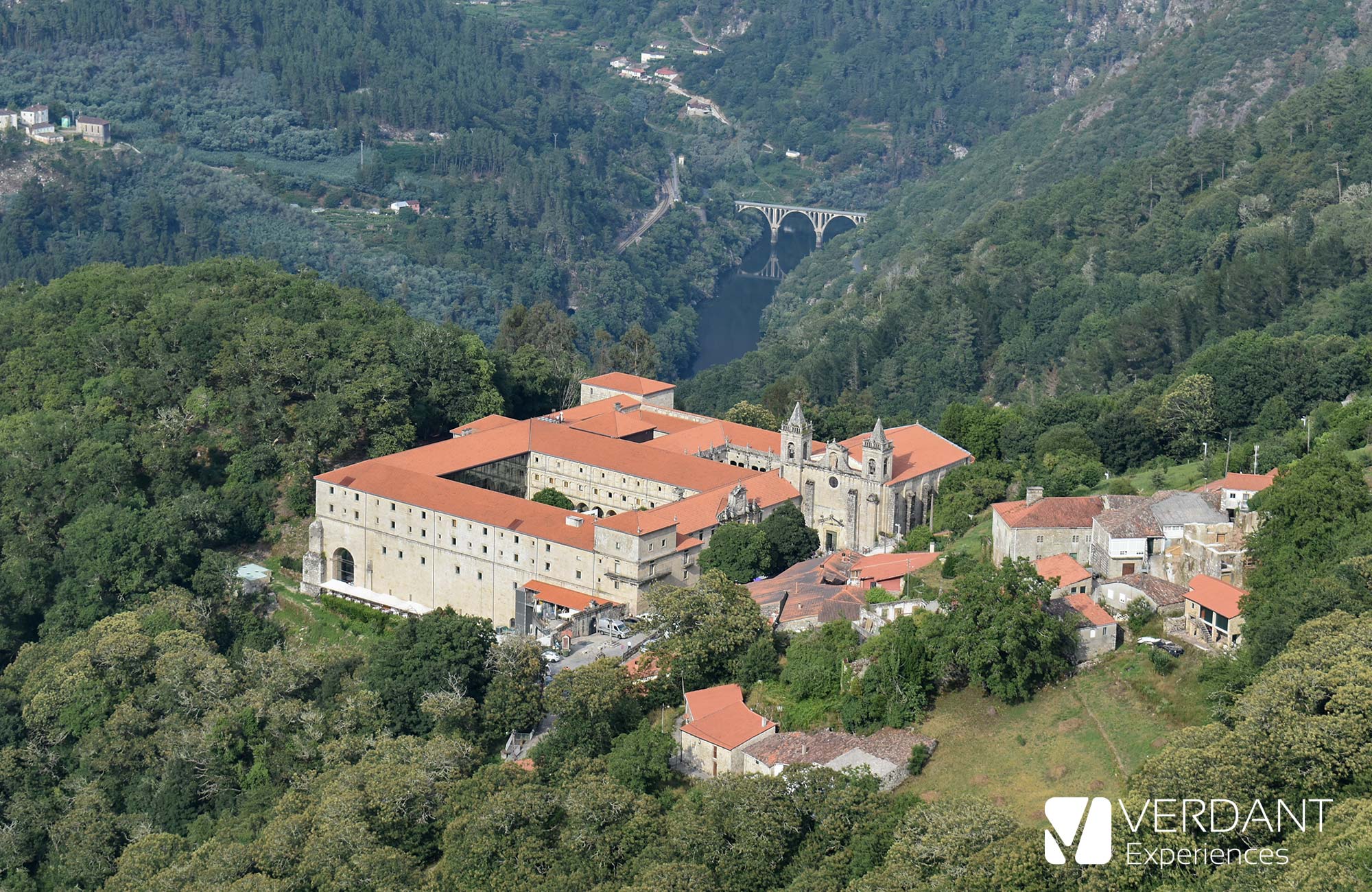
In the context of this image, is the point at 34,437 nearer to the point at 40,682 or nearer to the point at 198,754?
the point at 40,682

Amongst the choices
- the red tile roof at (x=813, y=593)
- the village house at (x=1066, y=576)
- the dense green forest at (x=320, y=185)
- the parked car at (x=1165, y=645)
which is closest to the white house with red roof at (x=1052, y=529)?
the village house at (x=1066, y=576)

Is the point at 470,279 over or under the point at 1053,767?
under

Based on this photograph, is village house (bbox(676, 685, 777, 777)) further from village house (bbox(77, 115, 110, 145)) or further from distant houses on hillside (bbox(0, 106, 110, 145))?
village house (bbox(77, 115, 110, 145))

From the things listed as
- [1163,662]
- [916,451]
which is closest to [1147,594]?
[1163,662]

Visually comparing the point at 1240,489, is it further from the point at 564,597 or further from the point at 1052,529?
the point at 564,597

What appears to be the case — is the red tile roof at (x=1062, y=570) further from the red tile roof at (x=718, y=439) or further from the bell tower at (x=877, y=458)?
the red tile roof at (x=718, y=439)

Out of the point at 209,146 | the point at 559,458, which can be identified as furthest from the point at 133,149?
the point at 559,458
